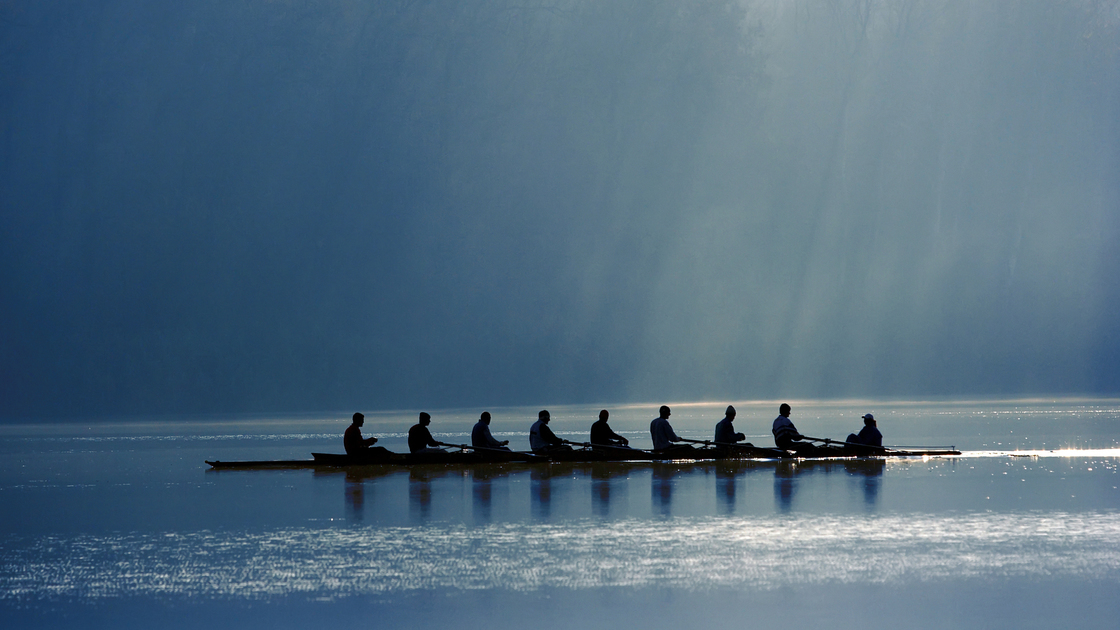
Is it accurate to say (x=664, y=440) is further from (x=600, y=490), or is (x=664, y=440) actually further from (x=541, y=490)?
(x=541, y=490)

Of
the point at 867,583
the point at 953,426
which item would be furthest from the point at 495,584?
the point at 953,426

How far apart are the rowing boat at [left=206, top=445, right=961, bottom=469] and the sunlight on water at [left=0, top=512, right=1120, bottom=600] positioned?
38.7 ft

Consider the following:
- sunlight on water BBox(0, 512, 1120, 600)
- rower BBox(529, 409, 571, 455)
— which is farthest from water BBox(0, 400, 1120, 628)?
rower BBox(529, 409, 571, 455)

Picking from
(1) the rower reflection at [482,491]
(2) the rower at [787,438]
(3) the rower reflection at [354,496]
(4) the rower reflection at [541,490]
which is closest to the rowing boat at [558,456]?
(2) the rower at [787,438]

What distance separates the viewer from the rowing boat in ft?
90.1

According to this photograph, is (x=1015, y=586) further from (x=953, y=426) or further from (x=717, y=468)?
(x=953, y=426)

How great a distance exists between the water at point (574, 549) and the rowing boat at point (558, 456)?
273 cm

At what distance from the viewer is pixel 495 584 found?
11.3 meters

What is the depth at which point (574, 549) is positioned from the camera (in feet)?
44.5

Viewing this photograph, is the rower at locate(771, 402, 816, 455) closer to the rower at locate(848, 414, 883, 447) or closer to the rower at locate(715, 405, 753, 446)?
the rower at locate(715, 405, 753, 446)

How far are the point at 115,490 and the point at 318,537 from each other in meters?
10.4

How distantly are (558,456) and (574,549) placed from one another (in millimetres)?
14417

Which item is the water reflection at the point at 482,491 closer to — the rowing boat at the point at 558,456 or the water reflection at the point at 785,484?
the rowing boat at the point at 558,456

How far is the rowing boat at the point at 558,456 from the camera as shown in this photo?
27453 mm
